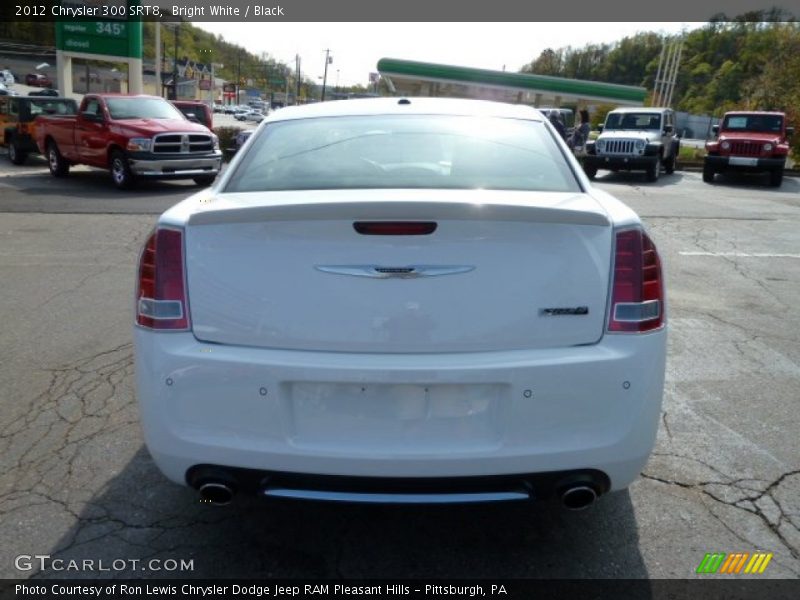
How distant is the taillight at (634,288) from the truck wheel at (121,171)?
13110 millimetres

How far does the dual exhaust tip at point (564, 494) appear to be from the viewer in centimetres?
231

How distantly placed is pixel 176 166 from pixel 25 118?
7413 mm

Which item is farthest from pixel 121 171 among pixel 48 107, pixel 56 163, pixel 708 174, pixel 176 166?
pixel 708 174

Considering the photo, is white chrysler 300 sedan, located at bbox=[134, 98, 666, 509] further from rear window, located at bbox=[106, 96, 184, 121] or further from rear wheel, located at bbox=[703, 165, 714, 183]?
rear wheel, located at bbox=[703, 165, 714, 183]

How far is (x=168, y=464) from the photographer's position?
2389mm

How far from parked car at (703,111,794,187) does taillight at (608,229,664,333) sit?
18.8 m

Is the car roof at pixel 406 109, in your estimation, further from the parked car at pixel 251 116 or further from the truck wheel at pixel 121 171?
the parked car at pixel 251 116

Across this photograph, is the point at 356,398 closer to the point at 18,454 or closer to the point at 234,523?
the point at 234,523

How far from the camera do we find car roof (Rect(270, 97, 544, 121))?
11.2 feet

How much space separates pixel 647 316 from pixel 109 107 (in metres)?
14.7

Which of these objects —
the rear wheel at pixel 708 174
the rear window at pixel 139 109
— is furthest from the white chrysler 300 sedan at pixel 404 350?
the rear wheel at pixel 708 174

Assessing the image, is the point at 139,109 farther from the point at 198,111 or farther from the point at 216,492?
the point at 216,492

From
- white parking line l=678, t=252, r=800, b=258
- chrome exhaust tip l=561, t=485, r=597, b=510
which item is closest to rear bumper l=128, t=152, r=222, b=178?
white parking line l=678, t=252, r=800, b=258

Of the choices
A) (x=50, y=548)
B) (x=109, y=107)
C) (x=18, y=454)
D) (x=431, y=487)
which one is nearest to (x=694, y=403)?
(x=431, y=487)
